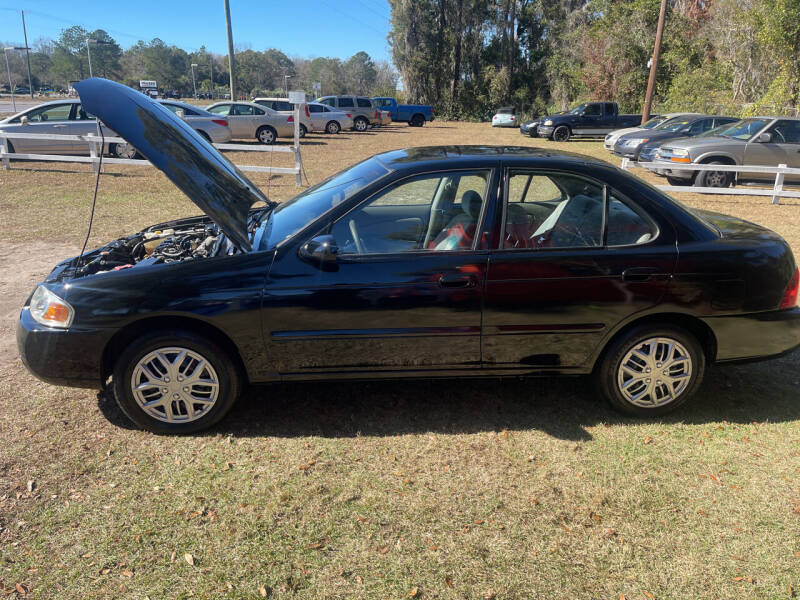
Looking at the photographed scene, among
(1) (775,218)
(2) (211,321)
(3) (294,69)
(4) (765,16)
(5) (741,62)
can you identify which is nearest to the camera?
(2) (211,321)

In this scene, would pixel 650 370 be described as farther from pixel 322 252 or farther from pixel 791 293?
pixel 322 252

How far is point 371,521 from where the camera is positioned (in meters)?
2.98

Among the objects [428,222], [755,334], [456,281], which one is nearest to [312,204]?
[428,222]

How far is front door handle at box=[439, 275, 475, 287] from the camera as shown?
11.6ft

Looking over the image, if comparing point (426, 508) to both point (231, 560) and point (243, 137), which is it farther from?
point (243, 137)

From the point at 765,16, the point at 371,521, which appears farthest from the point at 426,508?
the point at 765,16

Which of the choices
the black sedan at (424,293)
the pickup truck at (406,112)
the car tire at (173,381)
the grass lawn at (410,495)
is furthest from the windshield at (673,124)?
the pickup truck at (406,112)

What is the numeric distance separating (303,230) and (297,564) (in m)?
1.86

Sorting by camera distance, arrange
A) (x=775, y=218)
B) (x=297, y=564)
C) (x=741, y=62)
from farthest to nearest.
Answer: (x=741, y=62) < (x=775, y=218) < (x=297, y=564)

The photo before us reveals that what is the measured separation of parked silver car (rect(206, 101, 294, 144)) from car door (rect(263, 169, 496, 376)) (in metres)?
19.6

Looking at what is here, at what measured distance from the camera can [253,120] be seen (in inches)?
864

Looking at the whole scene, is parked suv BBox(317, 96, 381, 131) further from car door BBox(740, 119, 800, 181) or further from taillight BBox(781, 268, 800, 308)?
taillight BBox(781, 268, 800, 308)

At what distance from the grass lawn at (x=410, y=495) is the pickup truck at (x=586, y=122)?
24.4 meters

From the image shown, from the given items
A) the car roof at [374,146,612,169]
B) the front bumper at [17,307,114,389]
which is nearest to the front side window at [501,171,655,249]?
the car roof at [374,146,612,169]
